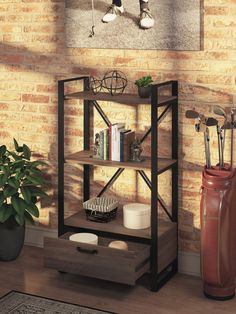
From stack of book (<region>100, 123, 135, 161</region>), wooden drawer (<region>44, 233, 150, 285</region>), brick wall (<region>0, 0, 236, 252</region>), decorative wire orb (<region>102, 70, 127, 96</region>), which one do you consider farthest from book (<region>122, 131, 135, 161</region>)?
wooden drawer (<region>44, 233, 150, 285</region>)

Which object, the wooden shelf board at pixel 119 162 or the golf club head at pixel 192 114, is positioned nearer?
the golf club head at pixel 192 114

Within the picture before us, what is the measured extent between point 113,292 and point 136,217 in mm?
489

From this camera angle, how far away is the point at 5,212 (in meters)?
4.87

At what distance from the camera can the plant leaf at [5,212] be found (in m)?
4.85

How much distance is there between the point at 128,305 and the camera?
431 cm

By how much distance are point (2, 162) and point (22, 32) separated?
934 mm

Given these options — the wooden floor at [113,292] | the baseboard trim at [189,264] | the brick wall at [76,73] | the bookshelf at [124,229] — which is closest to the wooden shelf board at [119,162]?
the bookshelf at [124,229]

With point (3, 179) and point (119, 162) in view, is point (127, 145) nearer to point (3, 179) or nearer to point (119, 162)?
point (119, 162)

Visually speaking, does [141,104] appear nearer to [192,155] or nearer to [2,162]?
[192,155]

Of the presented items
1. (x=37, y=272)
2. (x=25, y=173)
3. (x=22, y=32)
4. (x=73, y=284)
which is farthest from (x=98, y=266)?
(x=22, y=32)

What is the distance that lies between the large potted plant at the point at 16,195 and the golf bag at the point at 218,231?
1.27 meters

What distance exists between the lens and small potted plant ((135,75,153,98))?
4410 millimetres

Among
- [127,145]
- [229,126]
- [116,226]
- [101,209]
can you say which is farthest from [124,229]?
[229,126]

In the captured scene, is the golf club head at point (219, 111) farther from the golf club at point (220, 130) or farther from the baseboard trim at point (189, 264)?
the baseboard trim at point (189, 264)
